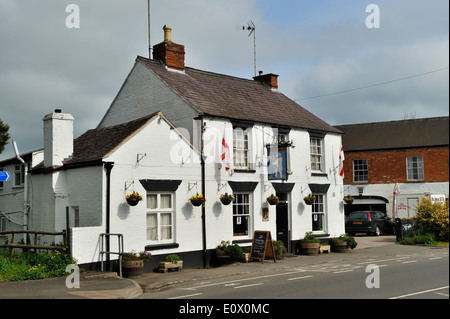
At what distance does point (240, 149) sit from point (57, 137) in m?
7.27

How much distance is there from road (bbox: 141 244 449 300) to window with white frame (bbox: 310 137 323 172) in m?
5.71

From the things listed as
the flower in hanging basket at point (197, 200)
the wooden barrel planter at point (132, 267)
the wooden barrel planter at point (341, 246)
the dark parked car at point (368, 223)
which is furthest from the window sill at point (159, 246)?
the dark parked car at point (368, 223)

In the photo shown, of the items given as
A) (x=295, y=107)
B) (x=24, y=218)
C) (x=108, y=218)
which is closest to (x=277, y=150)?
(x=295, y=107)

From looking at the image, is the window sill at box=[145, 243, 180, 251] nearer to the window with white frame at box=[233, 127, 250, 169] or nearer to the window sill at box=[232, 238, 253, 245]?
the window sill at box=[232, 238, 253, 245]

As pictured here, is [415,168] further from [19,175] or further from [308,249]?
[19,175]

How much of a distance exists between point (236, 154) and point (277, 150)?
172 centimetres

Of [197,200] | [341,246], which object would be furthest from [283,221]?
[197,200]

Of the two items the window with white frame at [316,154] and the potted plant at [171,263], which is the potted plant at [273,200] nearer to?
the window with white frame at [316,154]

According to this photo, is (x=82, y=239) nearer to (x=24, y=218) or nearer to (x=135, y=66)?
(x=24, y=218)

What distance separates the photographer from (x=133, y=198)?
1558cm

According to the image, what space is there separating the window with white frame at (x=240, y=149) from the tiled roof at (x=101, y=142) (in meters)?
3.99

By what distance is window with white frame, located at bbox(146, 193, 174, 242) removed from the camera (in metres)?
16.8

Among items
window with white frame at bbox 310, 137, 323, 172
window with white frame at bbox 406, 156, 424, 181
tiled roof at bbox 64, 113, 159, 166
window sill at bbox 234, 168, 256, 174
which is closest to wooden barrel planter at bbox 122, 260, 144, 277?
tiled roof at bbox 64, 113, 159, 166

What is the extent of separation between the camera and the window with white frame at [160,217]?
16828mm
